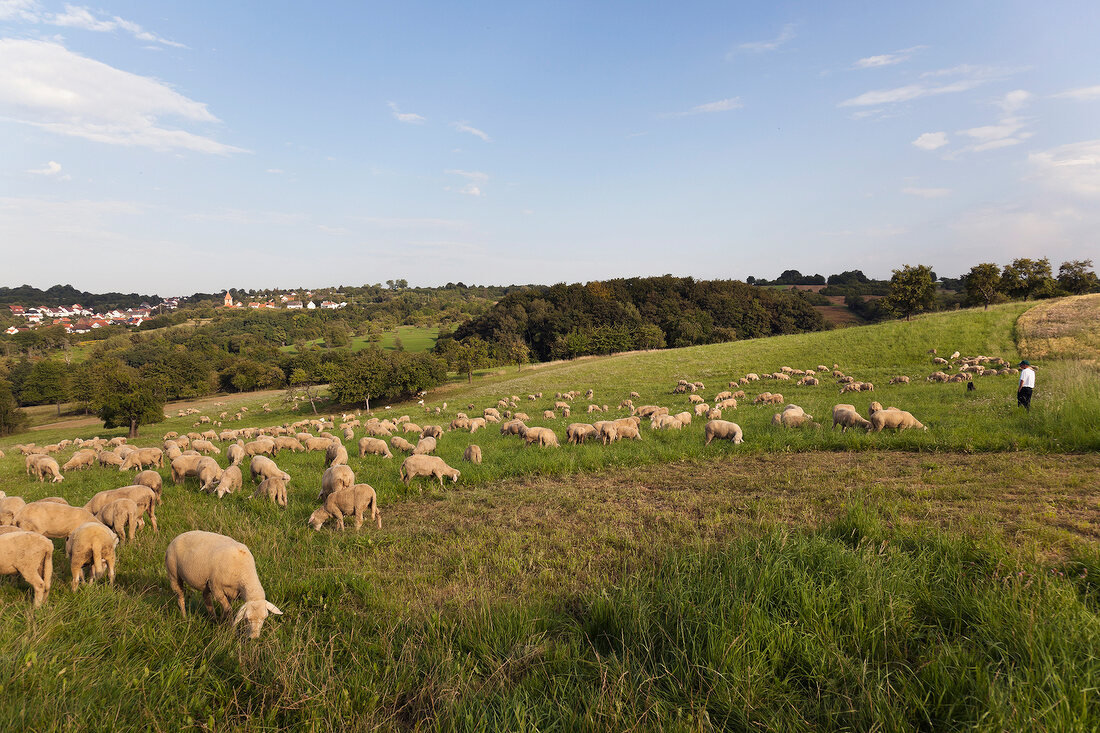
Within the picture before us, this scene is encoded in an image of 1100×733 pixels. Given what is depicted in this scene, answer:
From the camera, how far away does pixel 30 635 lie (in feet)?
13.1

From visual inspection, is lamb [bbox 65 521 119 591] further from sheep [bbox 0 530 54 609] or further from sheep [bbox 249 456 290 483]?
sheep [bbox 249 456 290 483]

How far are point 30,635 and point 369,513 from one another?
4.96m

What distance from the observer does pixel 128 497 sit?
28.2 ft

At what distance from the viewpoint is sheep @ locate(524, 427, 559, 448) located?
49.4 ft

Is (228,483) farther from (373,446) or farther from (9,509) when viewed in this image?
(373,446)

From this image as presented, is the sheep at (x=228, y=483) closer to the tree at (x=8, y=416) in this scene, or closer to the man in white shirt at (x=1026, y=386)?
the man in white shirt at (x=1026, y=386)

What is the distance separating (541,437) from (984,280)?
6178 centimetres

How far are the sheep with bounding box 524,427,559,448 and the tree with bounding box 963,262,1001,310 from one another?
5990 centimetres

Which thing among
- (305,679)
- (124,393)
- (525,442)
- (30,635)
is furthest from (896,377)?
(124,393)

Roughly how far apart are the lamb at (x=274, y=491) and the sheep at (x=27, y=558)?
4.23 m

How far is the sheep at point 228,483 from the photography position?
10758mm

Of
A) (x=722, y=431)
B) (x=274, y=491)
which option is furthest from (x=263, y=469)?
(x=722, y=431)

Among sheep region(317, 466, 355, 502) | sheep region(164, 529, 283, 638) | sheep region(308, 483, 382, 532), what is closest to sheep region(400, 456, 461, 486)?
sheep region(317, 466, 355, 502)

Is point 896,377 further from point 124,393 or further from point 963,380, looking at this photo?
point 124,393
